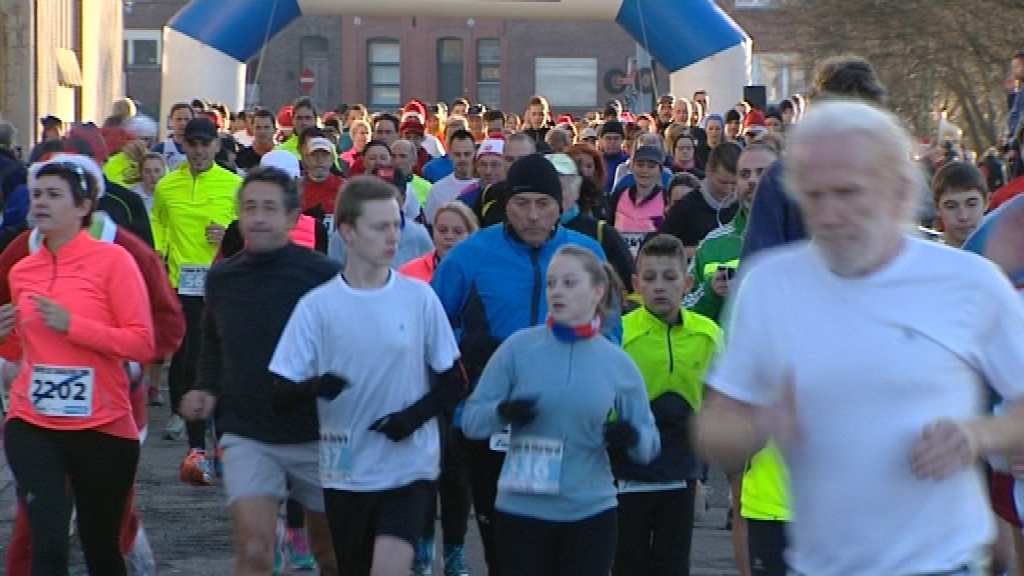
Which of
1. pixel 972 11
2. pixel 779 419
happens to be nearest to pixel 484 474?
pixel 779 419

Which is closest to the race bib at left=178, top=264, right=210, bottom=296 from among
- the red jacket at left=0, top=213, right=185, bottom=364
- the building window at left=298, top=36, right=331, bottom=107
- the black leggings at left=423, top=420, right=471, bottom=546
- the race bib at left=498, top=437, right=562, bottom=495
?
the black leggings at left=423, top=420, right=471, bottom=546

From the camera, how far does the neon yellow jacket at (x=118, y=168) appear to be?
15683 mm

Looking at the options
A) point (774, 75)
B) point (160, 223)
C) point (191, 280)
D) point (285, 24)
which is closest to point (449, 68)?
point (774, 75)

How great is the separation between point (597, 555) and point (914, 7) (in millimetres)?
29060

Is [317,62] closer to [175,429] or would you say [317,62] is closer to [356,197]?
[175,429]

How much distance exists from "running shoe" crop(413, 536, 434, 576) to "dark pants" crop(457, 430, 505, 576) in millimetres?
691

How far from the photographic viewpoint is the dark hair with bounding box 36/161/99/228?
7.96m

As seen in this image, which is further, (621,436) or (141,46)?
(141,46)

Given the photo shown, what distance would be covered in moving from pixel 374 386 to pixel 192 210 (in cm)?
627

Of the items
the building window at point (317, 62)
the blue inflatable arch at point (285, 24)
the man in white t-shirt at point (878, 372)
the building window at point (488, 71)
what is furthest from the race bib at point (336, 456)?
the building window at point (488, 71)

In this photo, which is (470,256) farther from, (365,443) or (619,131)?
(619,131)

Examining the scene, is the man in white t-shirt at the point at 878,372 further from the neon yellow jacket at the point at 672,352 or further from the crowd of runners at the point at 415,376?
the neon yellow jacket at the point at 672,352

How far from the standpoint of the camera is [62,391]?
772 centimetres

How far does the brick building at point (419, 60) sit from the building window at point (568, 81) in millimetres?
34
